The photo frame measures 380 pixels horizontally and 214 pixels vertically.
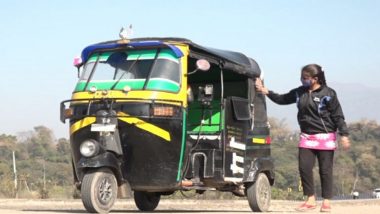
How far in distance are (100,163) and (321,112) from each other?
128 inches

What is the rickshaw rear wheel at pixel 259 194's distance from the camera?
11.4m

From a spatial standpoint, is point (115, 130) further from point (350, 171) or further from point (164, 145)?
point (350, 171)

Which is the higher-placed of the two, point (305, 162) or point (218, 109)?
point (218, 109)

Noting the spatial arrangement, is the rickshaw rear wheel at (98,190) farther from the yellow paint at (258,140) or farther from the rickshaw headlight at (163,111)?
the yellow paint at (258,140)

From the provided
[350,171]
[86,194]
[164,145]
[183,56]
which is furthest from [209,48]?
[350,171]

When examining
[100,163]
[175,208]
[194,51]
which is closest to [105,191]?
[100,163]

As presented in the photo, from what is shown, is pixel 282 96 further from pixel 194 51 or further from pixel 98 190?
pixel 98 190

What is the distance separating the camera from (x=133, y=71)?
31.2 feet

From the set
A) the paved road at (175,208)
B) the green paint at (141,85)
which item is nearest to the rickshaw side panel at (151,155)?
the green paint at (141,85)

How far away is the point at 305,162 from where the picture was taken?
397 inches

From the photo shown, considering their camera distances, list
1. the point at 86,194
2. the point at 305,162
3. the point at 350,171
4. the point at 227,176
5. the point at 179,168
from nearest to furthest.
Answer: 1. the point at 86,194
2. the point at 179,168
3. the point at 305,162
4. the point at 227,176
5. the point at 350,171

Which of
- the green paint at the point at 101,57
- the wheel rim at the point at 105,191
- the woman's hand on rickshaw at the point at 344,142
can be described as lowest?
the wheel rim at the point at 105,191

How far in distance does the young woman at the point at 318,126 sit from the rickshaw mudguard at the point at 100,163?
2777 millimetres

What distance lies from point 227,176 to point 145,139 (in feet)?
7.44
